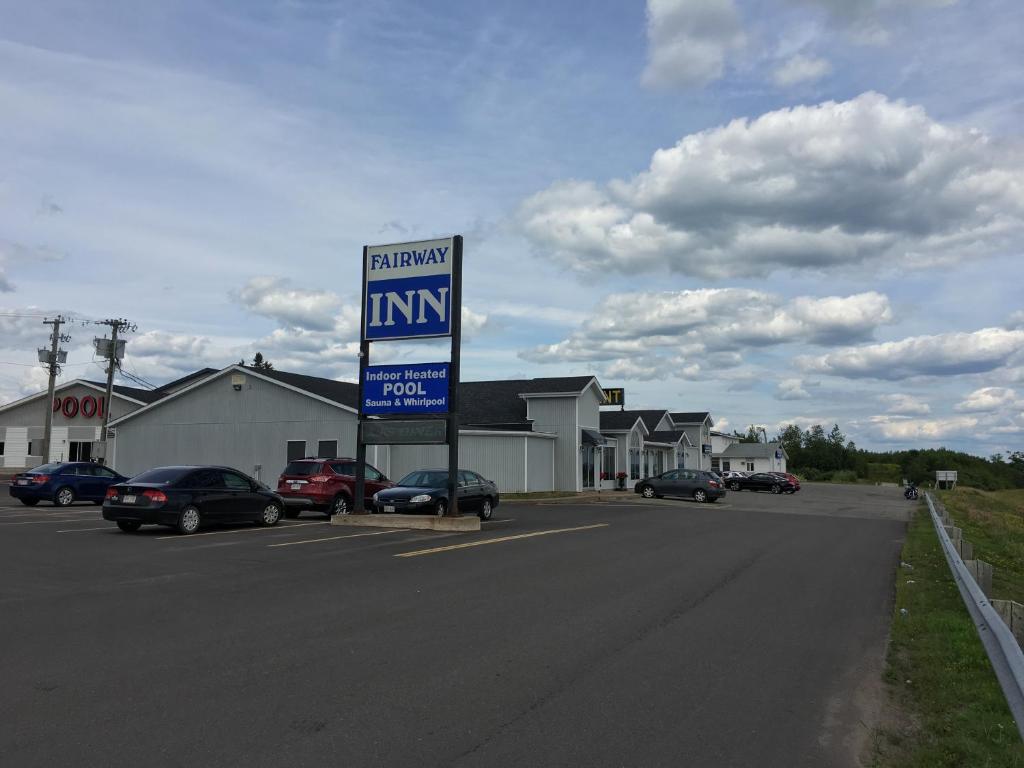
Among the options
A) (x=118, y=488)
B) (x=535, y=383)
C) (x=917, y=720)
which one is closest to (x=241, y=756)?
(x=917, y=720)

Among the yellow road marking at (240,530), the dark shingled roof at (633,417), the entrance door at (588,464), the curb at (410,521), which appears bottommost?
the yellow road marking at (240,530)

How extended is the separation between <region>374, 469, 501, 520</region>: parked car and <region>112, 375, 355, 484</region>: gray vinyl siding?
11453 mm

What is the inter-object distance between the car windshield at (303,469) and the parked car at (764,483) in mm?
39453

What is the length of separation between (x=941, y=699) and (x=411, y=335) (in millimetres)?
16138

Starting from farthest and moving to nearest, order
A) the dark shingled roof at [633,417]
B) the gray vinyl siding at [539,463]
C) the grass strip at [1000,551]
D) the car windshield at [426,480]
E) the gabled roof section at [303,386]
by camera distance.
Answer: the dark shingled roof at [633,417]
the gray vinyl siding at [539,463]
the gabled roof section at [303,386]
the car windshield at [426,480]
the grass strip at [1000,551]

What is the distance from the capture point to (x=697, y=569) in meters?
13.2

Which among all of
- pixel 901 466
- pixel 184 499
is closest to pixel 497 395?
pixel 184 499

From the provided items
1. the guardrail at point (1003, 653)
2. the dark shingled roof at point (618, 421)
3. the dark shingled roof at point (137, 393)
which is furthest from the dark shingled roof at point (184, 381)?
the guardrail at point (1003, 653)

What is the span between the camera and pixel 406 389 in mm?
20875

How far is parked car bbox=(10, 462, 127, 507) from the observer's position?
26.0 metres

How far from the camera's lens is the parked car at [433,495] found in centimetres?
2008

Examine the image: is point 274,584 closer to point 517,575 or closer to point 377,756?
point 517,575

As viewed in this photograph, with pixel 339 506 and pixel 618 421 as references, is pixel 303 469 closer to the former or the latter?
pixel 339 506

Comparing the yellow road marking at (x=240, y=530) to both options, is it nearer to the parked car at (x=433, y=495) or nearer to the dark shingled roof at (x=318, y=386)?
the parked car at (x=433, y=495)
